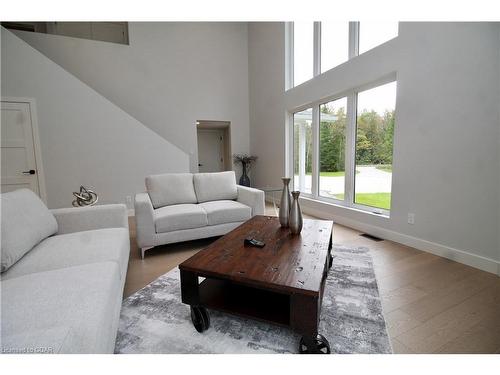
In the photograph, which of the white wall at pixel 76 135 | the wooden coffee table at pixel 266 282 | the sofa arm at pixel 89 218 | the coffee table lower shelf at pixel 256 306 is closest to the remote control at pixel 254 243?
the wooden coffee table at pixel 266 282

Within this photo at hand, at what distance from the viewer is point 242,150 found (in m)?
6.23

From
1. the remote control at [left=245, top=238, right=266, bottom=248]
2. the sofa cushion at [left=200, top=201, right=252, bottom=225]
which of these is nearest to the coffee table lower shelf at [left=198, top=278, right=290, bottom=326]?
the remote control at [left=245, top=238, right=266, bottom=248]

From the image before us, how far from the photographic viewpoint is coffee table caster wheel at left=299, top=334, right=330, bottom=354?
43.4 inches

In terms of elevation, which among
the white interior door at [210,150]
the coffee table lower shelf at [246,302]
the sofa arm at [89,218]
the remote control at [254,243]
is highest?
the white interior door at [210,150]

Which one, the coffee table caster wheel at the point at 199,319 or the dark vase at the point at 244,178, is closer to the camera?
the coffee table caster wheel at the point at 199,319

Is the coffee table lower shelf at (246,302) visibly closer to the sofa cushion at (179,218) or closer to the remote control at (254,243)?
the remote control at (254,243)

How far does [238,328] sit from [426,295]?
1.34 metres

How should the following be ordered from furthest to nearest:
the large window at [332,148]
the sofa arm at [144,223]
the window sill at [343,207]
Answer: the large window at [332,148] → the window sill at [343,207] → the sofa arm at [144,223]

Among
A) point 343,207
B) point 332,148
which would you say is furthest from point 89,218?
point 332,148

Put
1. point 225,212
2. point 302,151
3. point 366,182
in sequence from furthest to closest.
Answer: point 302,151 → point 366,182 → point 225,212

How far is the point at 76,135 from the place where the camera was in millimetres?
3781

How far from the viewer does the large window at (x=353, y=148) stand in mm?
2926

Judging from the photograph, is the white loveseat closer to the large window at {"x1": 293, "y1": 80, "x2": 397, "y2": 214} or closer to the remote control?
the remote control

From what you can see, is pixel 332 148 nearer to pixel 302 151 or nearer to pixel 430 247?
pixel 302 151
